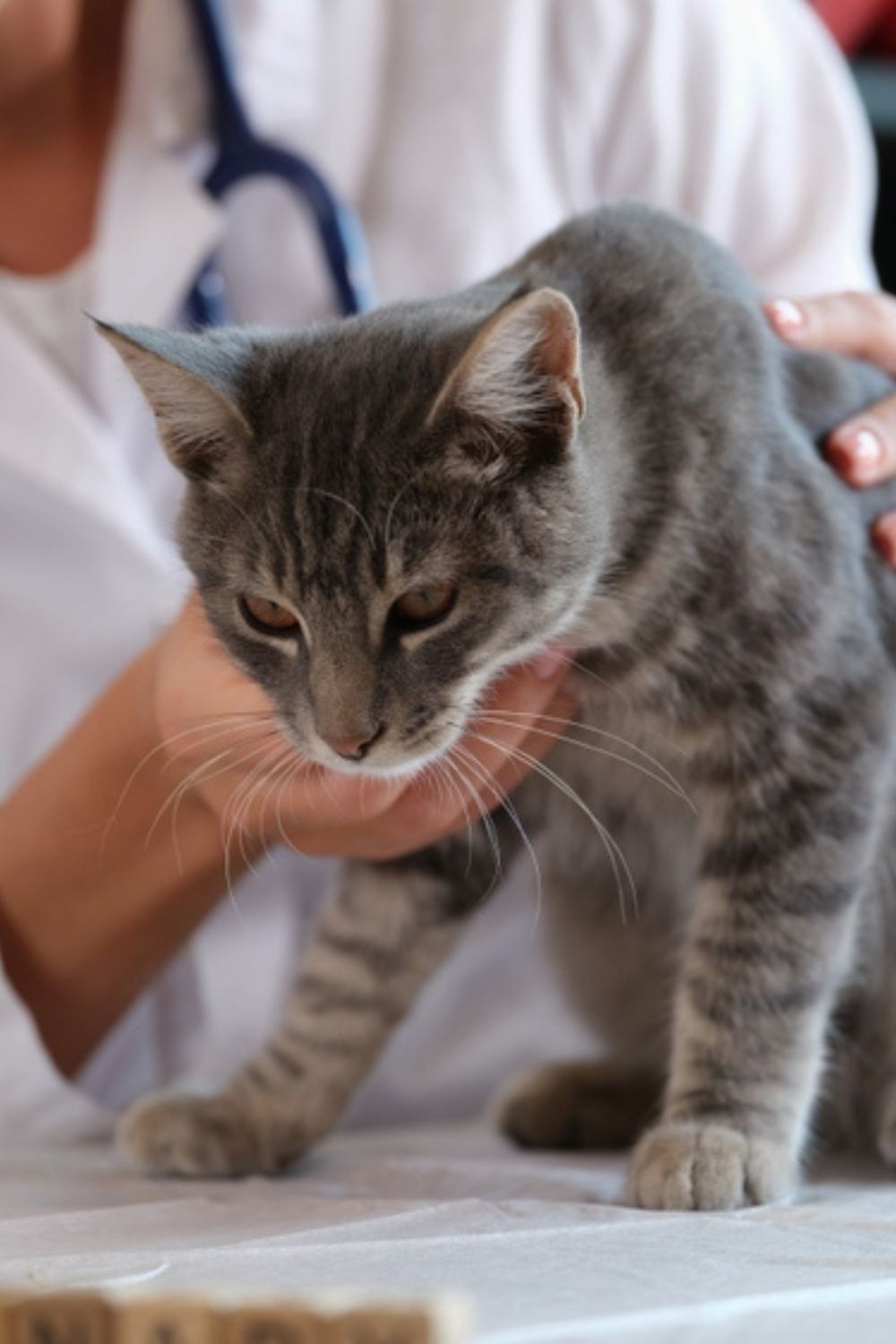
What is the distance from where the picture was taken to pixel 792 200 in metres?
1.42

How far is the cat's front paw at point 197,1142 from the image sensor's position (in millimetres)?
1046

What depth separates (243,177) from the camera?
1.27 meters

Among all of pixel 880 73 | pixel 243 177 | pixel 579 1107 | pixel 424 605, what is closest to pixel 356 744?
pixel 424 605

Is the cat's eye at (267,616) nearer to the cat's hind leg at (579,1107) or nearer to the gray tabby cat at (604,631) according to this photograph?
the gray tabby cat at (604,631)

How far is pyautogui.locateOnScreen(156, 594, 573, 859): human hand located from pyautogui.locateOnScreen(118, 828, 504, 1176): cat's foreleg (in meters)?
0.09

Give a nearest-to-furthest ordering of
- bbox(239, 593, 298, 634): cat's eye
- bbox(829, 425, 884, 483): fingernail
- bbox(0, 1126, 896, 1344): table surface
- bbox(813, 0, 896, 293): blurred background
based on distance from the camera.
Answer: bbox(0, 1126, 896, 1344): table surface → bbox(239, 593, 298, 634): cat's eye → bbox(829, 425, 884, 483): fingernail → bbox(813, 0, 896, 293): blurred background

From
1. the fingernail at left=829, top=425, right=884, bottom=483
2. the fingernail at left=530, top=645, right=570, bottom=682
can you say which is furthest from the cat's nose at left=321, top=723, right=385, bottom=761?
the fingernail at left=829, top=425, right=884, bottom=483

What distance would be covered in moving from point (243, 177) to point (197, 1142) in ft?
2.33

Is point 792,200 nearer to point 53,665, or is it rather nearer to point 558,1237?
point 53,665

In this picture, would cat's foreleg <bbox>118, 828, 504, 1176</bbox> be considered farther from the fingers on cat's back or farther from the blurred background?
the blurred background

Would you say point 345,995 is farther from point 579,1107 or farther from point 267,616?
Answer: point 267,616

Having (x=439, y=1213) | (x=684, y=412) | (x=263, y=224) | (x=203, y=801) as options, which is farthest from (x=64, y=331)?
(x=439, y=1213)

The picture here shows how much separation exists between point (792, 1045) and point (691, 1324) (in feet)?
1.29

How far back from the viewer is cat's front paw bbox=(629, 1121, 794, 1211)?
2.93 ft
